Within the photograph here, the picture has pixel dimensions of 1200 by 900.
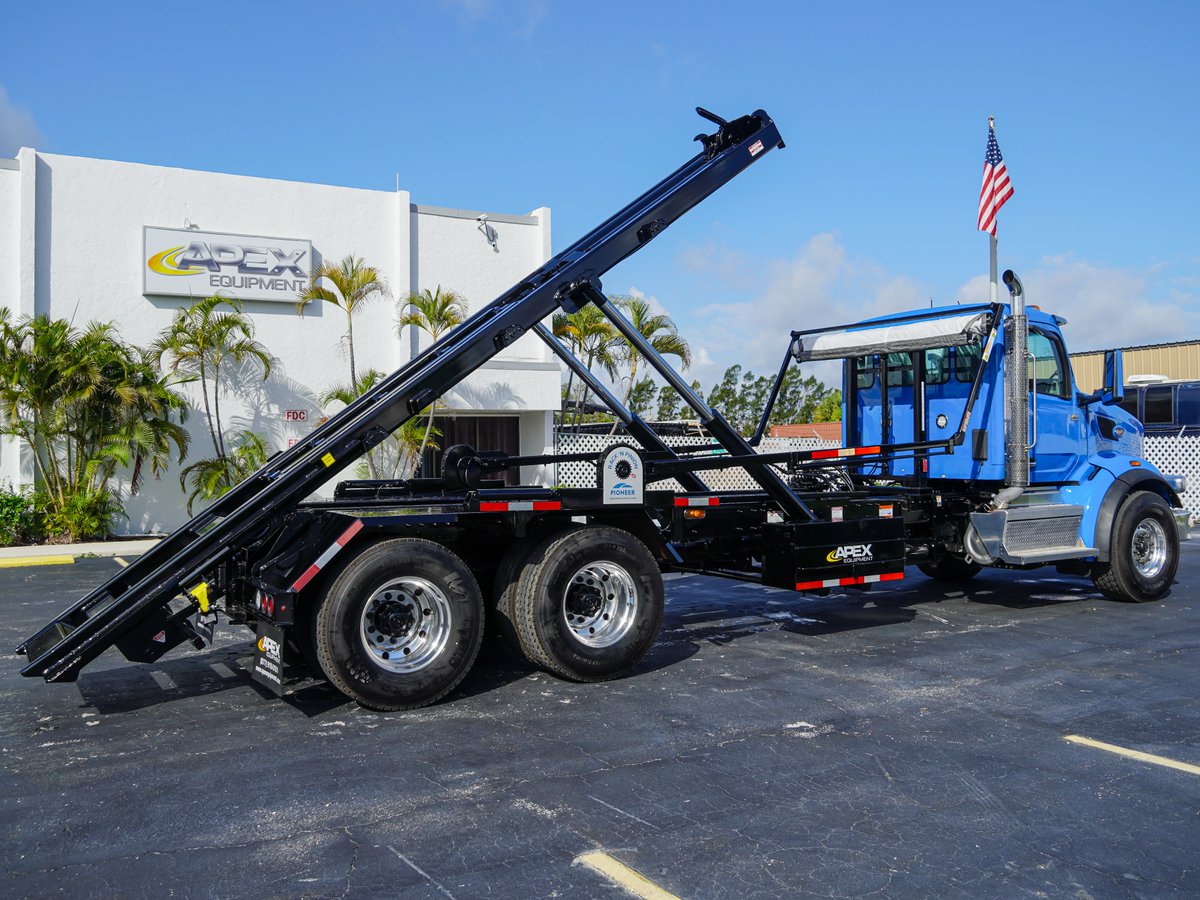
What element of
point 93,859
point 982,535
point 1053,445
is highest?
point 1053,445

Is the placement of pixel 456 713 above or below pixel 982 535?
below

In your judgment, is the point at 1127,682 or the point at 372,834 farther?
the point at 1127,682

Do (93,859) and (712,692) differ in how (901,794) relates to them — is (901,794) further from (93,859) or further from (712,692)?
(93,859)

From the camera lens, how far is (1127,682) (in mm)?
7281

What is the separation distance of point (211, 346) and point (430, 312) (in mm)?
3823

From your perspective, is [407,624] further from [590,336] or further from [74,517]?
[590,336]

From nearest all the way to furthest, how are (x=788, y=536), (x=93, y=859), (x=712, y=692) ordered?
1. (x=93, y=859)
2. (x=712, y=692)
3. (x=788, y=536)

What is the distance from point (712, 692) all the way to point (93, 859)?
155 inches

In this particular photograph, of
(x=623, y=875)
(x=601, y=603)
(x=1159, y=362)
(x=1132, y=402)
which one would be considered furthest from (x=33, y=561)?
(x=1159, y=362)

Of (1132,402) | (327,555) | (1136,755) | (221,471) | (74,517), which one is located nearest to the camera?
(1136,755)

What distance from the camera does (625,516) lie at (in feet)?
25.2

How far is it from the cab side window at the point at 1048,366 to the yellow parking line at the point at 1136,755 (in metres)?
5.00

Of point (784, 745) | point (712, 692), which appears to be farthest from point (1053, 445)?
point (784, 745)

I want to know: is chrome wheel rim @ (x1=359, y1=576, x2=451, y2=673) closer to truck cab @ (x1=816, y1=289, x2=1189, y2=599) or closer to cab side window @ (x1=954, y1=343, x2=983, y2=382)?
truck cab @ (x1=816, y1=289, x2=1189, y2=599)
